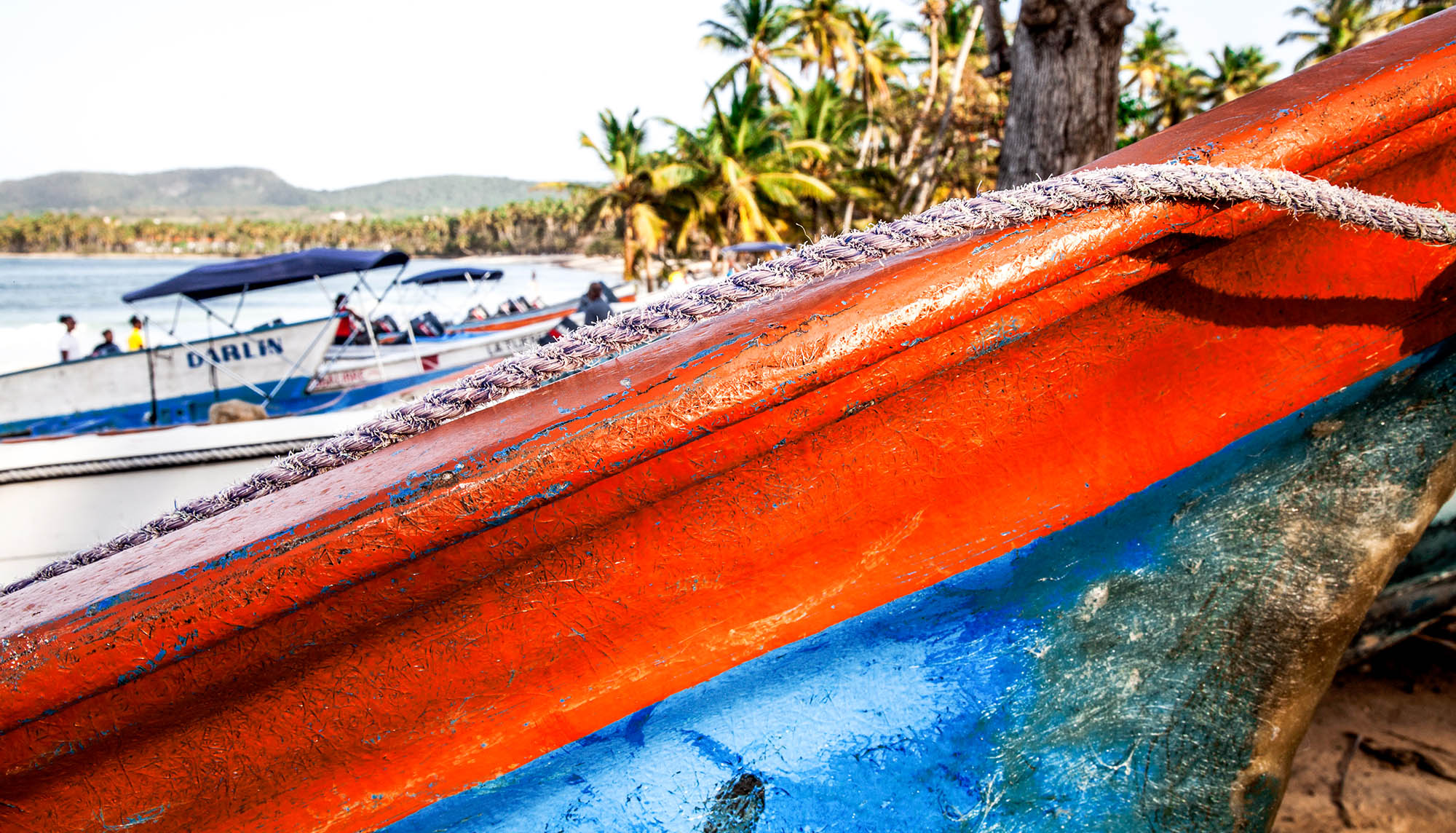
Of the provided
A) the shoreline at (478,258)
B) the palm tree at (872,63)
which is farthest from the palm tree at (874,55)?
the shoreline at (478,258)

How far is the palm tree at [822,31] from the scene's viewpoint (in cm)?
2508

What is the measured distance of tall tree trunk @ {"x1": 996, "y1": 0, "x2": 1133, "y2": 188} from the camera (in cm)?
427

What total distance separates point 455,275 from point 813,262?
15.9m

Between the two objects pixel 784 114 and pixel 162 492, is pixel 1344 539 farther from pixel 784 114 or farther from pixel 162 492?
pixel 784 114

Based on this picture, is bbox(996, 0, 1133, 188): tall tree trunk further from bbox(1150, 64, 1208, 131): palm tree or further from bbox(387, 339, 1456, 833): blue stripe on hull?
bbox(1150, 64, 1208, 131): palm tree

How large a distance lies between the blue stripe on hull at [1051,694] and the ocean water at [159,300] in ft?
28.6

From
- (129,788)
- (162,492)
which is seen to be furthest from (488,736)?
(162,492)

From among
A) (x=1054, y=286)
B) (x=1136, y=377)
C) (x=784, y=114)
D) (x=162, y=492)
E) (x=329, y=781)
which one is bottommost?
(x=162, y=492)

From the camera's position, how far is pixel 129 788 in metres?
1.14

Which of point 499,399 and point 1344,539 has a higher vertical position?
point 499,399

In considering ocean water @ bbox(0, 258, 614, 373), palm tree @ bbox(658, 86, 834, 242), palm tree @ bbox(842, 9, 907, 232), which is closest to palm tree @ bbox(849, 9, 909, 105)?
palm tree @ bbox(842, 9, 907, 232)

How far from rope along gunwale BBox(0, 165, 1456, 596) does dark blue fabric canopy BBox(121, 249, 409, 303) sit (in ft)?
23.9

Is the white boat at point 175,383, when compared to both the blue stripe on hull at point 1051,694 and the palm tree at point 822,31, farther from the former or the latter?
the palm tree at point 822,31

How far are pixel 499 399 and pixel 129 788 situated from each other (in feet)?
2.53
